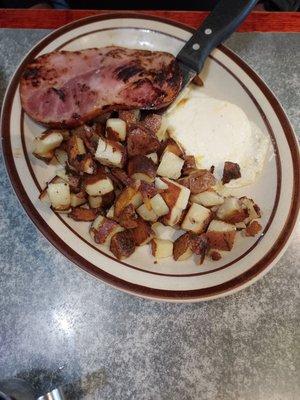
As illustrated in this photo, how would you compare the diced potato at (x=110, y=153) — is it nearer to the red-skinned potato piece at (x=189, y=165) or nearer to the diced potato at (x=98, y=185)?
the diced potato at (x=98, y=185)

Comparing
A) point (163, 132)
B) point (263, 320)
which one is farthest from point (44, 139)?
point (263, 320)

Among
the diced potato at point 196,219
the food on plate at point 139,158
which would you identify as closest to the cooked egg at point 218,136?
the food on plate at point 139,158

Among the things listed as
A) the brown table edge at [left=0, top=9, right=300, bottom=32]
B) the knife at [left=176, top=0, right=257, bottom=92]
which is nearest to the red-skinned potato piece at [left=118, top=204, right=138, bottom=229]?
the knife at [left=176, top=0, right=257, bottom=92]

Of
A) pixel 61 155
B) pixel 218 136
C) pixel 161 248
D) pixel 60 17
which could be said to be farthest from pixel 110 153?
pixel 60 17

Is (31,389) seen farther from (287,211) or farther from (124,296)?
(287,211)

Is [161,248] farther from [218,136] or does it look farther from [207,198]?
[218,136]

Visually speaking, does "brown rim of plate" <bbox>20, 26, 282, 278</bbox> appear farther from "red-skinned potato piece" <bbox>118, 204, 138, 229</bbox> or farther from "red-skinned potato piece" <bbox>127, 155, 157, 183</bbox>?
"red-skinned potato piece" <bbox>127, 155, 157, 183</bbox>
